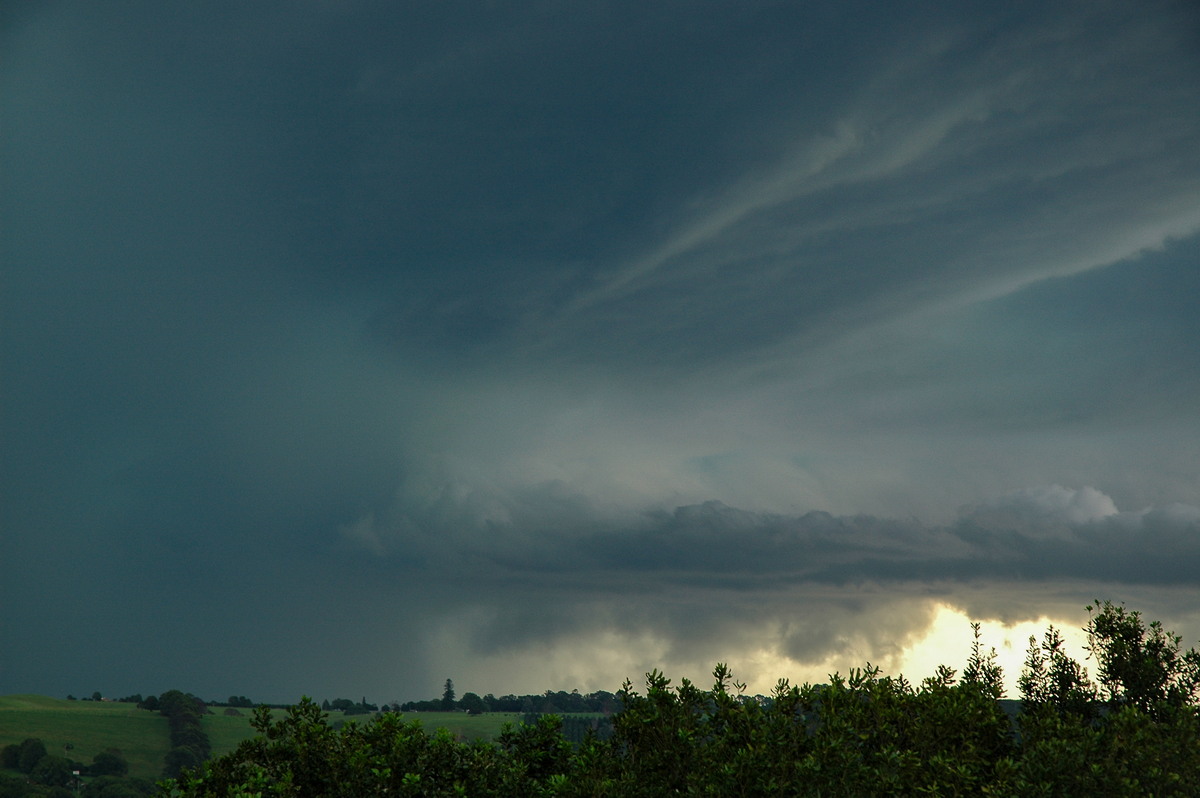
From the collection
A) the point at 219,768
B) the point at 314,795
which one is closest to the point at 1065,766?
the point at 314,795

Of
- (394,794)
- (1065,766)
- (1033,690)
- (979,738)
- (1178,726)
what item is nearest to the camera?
(1065,766)

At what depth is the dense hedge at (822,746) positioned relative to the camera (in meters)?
20.5

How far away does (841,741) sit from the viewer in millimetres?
A: 21125

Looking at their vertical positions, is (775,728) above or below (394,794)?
above

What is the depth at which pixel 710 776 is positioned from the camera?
73.1 ft

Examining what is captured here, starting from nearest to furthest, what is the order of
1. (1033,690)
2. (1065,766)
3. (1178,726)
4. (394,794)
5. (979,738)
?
(1065,766) < (1178,726) < (979,738) < (394,794) < (1033,690)

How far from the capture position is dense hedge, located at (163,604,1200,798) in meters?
20.5

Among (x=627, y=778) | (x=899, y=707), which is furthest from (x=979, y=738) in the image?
(x=627, y=778)

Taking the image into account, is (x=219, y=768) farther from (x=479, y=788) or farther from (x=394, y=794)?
(x=479, y=788)

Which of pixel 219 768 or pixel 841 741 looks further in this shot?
pixel 219 768

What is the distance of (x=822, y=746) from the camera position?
2138 cm

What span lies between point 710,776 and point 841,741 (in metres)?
3.31

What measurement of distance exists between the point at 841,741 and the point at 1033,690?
10.2m

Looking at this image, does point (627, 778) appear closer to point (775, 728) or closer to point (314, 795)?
point (775, 728)
